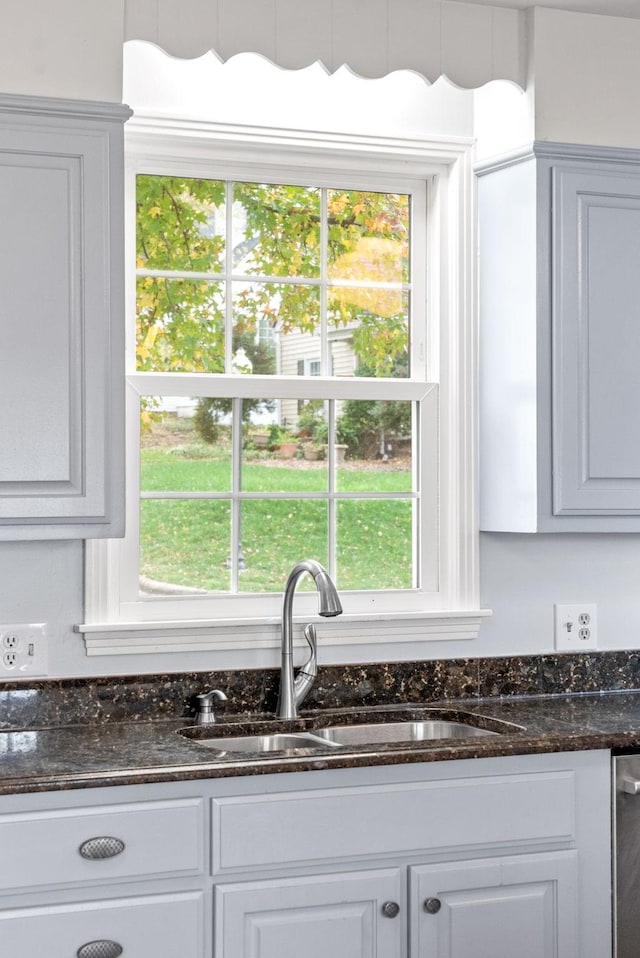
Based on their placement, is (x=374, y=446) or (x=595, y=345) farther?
(x=374, y=446)

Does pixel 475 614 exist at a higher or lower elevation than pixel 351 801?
higher

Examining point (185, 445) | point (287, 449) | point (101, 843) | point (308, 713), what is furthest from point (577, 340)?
point (101, 843)

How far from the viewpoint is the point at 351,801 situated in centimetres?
229

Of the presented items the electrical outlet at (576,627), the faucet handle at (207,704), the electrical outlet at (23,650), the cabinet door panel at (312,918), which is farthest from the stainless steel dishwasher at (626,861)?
the electrical outlet at (23,650)

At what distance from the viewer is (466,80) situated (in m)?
2.83

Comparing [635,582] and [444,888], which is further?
[635,582]

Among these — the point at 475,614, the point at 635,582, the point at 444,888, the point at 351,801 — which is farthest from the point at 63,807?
the point at 635,582

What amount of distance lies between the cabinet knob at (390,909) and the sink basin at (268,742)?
0.40 m

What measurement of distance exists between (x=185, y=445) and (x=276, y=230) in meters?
0.61

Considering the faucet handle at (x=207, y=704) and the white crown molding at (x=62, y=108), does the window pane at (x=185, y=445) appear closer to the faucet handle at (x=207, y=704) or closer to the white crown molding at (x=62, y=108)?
the faucet handle at (x=207, y=704)

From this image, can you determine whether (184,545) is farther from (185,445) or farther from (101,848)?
(101,848)

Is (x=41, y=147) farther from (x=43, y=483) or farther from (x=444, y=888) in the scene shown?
(x=444, y=888)

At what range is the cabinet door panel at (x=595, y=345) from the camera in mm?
2775

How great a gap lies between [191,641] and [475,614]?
75 cm
